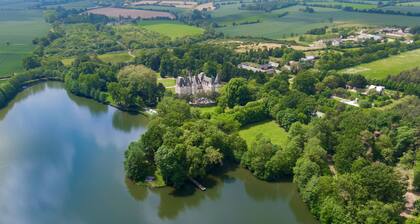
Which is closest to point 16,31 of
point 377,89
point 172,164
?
point 172,164

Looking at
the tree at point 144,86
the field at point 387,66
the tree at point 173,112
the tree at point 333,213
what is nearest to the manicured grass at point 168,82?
the tree at point 144,86

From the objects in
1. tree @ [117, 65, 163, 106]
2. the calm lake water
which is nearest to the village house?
the calm lake water

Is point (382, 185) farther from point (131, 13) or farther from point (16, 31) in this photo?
point (131, 13)

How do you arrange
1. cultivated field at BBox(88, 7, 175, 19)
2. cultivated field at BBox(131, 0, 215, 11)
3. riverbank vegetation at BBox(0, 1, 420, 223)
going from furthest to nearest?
cultivated field at BBox(131, 0, 215, 11), cultivated field at BBox(88, 7, 175, 19), riverbank vegetation at BBox(0, 1, 420, 223)

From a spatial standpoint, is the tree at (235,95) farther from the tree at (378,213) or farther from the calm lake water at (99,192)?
the tree at (378,213)

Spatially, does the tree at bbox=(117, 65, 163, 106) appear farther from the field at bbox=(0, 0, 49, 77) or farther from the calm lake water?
the field at bbox=(0, 0, 49, 77)

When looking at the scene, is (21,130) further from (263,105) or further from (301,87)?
(301,87)
